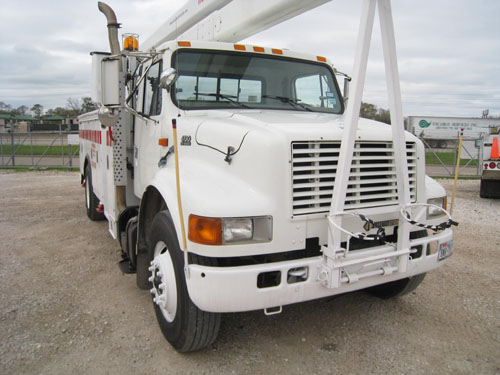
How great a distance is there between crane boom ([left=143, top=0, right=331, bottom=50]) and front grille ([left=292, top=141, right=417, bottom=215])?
4.23ft

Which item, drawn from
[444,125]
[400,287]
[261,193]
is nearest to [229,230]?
[261,193]

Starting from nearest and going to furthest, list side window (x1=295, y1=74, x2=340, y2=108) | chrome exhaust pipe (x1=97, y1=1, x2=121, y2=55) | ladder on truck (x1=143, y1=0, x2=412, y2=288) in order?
1. ladder on truck (x1=143, y1=0, x2=412, y2=288)
2. side window (x1=295, y1=74, x2=340, y2=108)
3. chrome exhaust pipe (x1=97, y1=1, x2=121, y2=55)

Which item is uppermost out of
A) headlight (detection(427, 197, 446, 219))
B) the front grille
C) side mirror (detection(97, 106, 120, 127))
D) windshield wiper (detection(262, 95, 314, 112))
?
windshield wiper (detection(262, 95, 314, 112))

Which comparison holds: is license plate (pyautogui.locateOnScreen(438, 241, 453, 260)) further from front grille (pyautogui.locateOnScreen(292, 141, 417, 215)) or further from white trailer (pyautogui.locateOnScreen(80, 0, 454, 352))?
front grille (pyautogui.locateOnScreen(292, 141, 417, 215))

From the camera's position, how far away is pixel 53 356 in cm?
305

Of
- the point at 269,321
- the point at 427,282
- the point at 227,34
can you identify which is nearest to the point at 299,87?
the point at 227,34

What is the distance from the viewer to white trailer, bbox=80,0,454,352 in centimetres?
258

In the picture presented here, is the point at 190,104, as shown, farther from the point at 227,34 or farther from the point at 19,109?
the point at 19,109

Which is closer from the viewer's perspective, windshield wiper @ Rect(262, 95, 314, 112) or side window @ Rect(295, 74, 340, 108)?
windshield wiper @ Rect(262, 95, 314, 112)

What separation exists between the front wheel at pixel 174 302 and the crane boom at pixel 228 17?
2064mm

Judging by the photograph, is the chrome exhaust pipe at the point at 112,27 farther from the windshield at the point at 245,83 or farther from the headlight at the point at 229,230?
the headlight at the point at 229,230

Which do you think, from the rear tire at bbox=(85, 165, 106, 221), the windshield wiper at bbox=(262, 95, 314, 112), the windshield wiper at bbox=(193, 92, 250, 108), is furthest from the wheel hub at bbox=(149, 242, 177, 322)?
the rear tire at bbox=(85, 165, 106, 221)

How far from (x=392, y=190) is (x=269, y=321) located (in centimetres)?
160

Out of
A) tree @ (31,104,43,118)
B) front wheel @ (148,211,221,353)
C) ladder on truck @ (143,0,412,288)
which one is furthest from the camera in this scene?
tree @ (31,104,43,118)
